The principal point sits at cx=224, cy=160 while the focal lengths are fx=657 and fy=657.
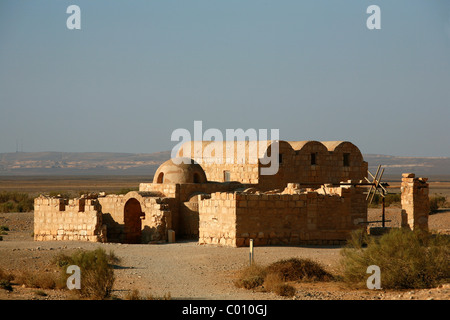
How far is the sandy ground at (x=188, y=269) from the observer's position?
1179 centimetres

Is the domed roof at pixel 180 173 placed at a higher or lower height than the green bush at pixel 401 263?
higher

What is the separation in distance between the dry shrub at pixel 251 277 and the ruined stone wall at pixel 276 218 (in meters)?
3.64

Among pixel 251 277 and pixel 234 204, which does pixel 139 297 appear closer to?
pixel 251 277

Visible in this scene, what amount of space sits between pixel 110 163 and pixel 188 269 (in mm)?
141678

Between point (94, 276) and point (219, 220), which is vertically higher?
point (219, 220)

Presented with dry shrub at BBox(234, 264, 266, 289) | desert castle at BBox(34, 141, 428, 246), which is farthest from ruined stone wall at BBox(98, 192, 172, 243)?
dry shrub at BBox(234, 264, 266, 289)

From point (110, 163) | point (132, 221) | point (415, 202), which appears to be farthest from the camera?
point (110, 163)

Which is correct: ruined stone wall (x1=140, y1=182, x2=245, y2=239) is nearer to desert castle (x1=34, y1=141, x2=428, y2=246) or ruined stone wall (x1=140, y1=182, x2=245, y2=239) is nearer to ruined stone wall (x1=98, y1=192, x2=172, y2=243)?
desert castle (x1=34, y1=141, x2=428, y2=246)

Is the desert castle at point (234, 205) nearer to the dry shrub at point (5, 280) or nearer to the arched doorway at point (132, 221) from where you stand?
the arched doorway at point (132, 221)

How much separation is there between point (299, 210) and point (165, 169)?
6.85 m

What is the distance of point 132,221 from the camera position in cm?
2217

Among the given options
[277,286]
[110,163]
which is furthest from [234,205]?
[110,163]

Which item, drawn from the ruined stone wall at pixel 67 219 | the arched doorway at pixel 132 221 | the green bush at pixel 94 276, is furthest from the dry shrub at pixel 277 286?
the arched doorway at pixel 132 221

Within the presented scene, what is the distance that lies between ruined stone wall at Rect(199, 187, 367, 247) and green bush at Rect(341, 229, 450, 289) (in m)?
3.94
